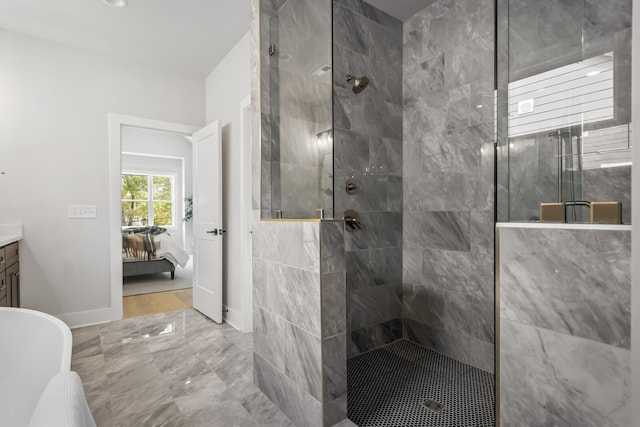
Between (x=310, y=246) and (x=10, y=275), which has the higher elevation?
(x=310, y=246)

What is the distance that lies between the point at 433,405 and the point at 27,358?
1851mm

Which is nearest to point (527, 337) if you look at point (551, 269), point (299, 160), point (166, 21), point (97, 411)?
point (551, 269)

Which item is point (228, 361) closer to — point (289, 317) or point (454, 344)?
point (289, 317)

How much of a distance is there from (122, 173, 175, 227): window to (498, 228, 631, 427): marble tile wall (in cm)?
793

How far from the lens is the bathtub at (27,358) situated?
37.1 inches

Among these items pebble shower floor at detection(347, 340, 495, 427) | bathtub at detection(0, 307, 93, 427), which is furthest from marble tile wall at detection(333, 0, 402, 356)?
bathtub at detection(0, 307, 93, 427)

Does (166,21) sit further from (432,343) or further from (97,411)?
(432,343)

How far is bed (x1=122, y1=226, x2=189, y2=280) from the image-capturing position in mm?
4820

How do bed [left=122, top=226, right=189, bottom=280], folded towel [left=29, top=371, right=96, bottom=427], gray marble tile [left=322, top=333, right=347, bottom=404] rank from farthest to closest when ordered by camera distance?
bed [left=122, top=226, right=189, bottom=280] → gray marble tile [left=322, top=333, right=347, bottom=404] → folded towel [left=29, top=371, right=96, bottom=427]

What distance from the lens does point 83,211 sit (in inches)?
123

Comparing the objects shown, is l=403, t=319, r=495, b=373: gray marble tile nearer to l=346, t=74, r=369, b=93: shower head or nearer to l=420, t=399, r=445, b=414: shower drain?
l=420, t=399, r=445, b=414: shower drain

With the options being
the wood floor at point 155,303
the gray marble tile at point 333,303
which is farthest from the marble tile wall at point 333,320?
the wood floor at point 155,303

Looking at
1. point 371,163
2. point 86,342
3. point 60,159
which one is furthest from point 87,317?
point 371,163

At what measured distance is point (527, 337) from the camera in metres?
1.10
